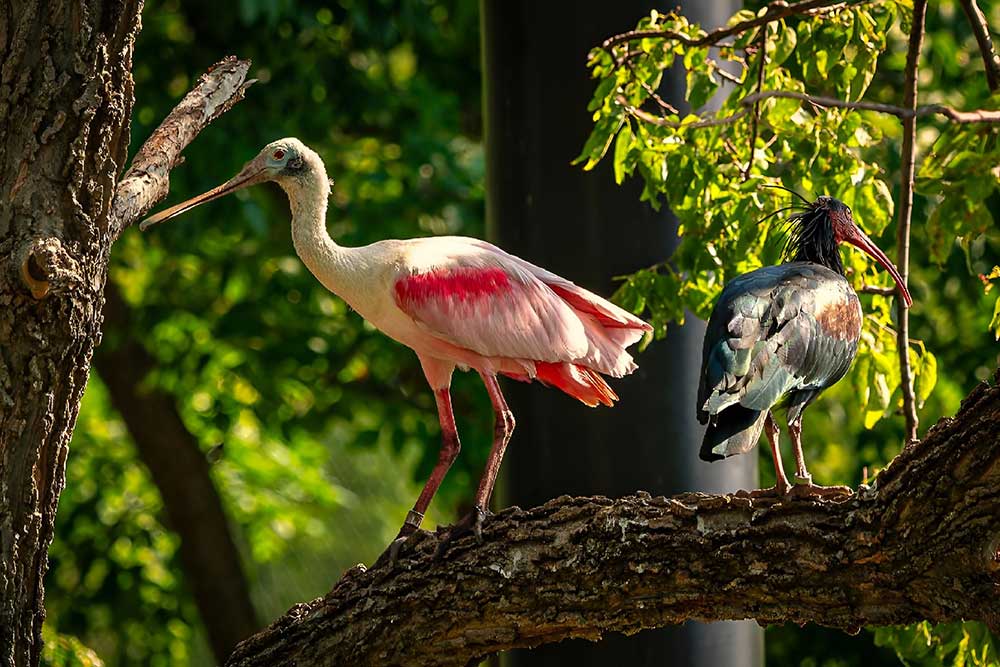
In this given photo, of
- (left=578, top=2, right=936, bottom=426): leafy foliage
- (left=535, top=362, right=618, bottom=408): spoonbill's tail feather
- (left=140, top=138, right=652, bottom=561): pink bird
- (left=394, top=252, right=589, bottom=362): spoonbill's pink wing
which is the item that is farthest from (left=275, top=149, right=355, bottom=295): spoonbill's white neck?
(left=578, top=2, right=936, bottom=426): leafy foliage

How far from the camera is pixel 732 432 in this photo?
4387 mm

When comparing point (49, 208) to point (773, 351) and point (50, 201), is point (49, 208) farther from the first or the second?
point (773, 351)

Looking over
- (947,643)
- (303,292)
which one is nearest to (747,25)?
(947,643)

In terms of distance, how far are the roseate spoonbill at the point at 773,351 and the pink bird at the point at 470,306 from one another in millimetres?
530

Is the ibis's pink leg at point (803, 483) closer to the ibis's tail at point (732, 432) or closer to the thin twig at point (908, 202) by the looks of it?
the ibis's tail at point (732, 432)

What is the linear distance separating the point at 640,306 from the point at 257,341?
16.0 feet

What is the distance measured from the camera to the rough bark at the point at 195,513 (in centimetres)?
1045

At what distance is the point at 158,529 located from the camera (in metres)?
11.7

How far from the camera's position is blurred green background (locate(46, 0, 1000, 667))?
9406 millimetres

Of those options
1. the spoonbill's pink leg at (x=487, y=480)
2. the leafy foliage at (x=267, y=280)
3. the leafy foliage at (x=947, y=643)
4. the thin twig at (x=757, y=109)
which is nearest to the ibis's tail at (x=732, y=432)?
the spoonbill's pink leg at (x=487, y=480)

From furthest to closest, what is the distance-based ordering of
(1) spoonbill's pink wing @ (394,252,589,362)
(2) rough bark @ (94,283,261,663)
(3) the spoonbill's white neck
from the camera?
(2) rough bark @ (94,283,261,663) → (3) the spoonbill's white neck → (1) spoonbill's pink wing @ (394,252,589,362)

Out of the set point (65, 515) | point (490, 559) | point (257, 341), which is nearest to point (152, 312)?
point (257, 341)

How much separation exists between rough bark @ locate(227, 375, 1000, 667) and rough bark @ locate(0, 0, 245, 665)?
0.97 m

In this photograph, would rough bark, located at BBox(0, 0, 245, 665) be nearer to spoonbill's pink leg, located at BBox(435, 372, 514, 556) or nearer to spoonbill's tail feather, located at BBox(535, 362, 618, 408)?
spoonbill's pink leg, located at BBox(435, 372, 514, 556)
